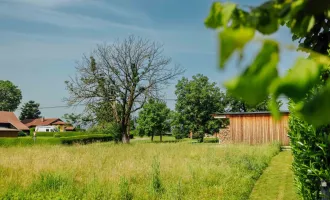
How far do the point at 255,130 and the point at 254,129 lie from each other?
0.51 feet

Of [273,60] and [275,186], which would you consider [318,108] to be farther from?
[275,186]

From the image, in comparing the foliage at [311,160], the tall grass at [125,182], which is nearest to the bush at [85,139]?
the tall grass at [125,182]

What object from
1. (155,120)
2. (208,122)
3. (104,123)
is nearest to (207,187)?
(104,123)

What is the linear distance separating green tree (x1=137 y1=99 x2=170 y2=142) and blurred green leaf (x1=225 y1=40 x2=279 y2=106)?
51718mm

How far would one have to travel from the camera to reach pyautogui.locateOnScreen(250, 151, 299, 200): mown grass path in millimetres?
9992

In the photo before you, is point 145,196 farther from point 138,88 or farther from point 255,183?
point 138,88

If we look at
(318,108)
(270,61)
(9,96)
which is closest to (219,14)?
(270,61)

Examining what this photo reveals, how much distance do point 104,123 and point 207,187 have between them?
29699 mm

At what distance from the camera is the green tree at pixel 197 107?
46.3m

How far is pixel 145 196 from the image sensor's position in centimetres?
855

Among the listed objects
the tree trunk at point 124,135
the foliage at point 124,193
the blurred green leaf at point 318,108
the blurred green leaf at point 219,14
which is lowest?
the foliage at point 124,193

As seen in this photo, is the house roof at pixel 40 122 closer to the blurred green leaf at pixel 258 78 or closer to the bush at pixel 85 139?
the bush at pixel 85 139

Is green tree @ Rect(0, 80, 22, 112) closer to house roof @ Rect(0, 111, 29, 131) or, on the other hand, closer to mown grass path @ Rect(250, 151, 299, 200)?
house roof @ Rect(0, 111, 29, 131)

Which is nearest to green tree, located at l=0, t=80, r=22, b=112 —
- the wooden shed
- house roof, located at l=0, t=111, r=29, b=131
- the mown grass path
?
house roof, located at l=0, t=111, r=29, b=131
